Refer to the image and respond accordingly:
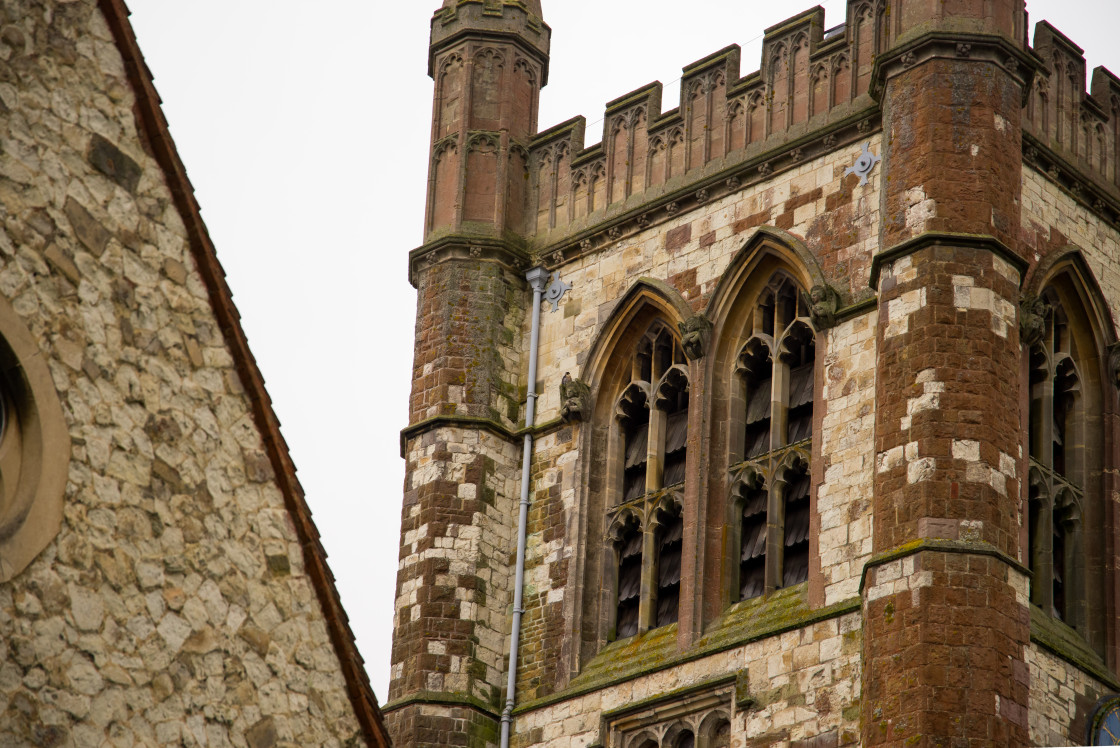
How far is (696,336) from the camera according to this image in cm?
2586

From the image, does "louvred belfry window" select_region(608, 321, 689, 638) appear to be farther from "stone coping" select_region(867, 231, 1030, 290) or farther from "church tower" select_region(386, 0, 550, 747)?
"stone coping" select_region(867, 231, 1030, 290)

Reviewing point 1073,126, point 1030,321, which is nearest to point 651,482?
point 1030,321

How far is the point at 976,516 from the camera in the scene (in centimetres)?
2155

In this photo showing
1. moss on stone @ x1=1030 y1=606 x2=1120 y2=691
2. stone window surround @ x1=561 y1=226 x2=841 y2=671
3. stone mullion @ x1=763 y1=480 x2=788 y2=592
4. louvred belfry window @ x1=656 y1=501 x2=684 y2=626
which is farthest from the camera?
louvred belfry window @ x1=656 y1=501 x2=684 y2=626

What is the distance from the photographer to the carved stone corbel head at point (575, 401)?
26.9 meters

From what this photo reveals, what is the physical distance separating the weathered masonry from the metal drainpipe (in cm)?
7

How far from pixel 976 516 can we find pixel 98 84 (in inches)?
479

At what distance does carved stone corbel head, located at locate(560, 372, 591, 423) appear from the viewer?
26.9 m

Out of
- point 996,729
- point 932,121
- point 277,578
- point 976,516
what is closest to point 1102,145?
point 932,121

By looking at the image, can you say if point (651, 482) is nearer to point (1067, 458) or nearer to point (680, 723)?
point (680, 723)

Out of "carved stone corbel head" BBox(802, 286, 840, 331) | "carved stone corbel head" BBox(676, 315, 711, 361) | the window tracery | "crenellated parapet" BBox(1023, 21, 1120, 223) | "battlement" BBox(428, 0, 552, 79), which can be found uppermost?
"battlement" BBox(428, 0, 552, 79)

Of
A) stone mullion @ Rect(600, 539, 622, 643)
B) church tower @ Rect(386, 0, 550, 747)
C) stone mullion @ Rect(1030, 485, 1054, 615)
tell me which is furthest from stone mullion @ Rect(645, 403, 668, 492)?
stone mullion @ Rect(1030, 485, 1054, 615)

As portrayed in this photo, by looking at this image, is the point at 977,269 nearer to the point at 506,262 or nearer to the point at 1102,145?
the point at 1102,145

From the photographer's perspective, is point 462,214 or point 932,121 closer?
point 932,121
